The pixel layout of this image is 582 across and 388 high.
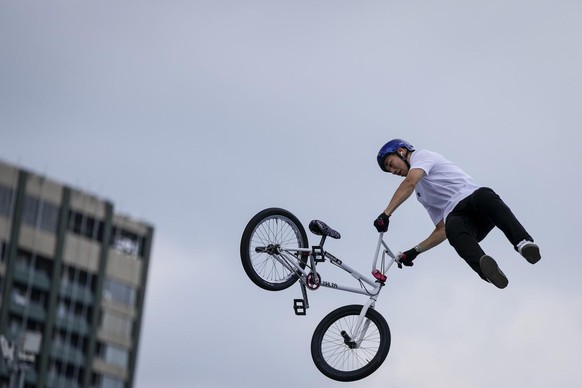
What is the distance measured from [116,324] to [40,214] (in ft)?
52.6

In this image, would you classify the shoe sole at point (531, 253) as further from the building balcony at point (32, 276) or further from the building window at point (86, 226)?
the building window at point (86, 226)

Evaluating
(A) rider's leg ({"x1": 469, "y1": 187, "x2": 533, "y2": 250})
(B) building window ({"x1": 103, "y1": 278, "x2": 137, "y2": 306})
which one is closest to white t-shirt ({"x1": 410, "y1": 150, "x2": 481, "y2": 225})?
(A) rider's leg ({"x1": 469, "y1": 187, "x2": 533, "y2": 250})

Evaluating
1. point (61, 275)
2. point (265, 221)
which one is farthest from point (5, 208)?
point (265, 221)

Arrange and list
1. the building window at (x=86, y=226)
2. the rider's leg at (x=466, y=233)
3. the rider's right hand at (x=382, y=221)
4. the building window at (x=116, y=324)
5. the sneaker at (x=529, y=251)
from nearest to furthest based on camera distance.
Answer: the sneaker at (x=529, y=251)
the rider's leg at (x=466, y=233)
the rider's right hand at (x=382, y=221)
the building window at (x=86, y=226)
the building window at (x=116, y=324)

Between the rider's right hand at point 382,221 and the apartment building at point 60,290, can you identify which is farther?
the apartment building at point 60,290

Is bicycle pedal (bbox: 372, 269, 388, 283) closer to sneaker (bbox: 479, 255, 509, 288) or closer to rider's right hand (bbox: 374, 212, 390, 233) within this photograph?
rider's right hand (bbox: 374, 212, 390, 233)

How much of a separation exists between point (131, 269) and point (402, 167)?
129 meters

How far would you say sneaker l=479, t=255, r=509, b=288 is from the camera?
53.6 ft

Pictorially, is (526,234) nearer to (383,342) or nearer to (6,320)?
(383,342)

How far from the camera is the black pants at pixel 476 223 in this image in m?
16.6

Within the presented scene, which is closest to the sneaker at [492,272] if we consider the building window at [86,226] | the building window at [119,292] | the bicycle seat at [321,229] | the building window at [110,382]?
the bicycle seat at [321,229]

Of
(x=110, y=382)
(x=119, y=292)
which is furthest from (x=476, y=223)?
(x=119, y=292)

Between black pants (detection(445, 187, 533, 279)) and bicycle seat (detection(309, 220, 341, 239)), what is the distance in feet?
5.63

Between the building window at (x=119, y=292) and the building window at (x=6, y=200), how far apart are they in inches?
597
